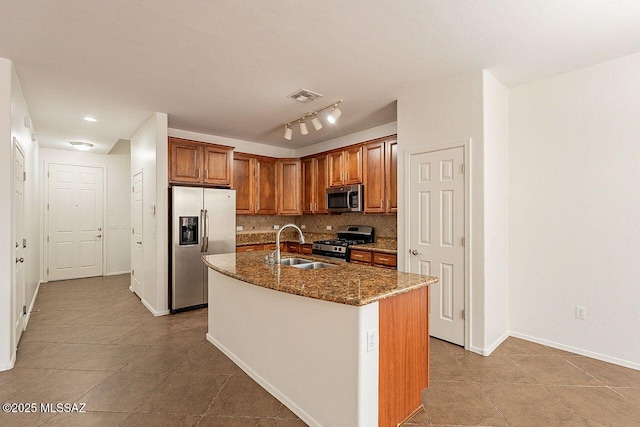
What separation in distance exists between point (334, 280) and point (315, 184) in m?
3.65

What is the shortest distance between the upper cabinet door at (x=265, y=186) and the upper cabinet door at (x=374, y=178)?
197cm

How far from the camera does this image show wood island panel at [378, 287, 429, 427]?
5.98ft

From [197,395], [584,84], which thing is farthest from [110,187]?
[584,84]

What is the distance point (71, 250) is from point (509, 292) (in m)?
7.85

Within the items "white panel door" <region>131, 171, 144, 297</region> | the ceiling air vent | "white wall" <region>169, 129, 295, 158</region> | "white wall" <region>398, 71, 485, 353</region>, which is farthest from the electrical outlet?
"white wall" <region>169, 129, 295, 158</region>

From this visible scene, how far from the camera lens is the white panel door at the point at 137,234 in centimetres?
488

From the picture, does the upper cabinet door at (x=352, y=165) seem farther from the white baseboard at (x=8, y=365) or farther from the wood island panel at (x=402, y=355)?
the white baseboard at (x=8, y=365)

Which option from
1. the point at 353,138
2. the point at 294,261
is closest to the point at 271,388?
the point at 294,261

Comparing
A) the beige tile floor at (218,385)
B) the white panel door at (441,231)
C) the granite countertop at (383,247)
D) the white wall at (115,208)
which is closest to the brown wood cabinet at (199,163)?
the beige tile floor at (218,385)

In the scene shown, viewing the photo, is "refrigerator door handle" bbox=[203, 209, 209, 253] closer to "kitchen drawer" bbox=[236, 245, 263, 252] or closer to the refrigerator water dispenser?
the refrigerator water dispenser

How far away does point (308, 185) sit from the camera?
5734 millimetres

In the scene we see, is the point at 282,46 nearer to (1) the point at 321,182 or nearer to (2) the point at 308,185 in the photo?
(1) the point at 321,182

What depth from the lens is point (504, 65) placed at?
286cm

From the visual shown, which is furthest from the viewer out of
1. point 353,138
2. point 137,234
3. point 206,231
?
point 353,138
